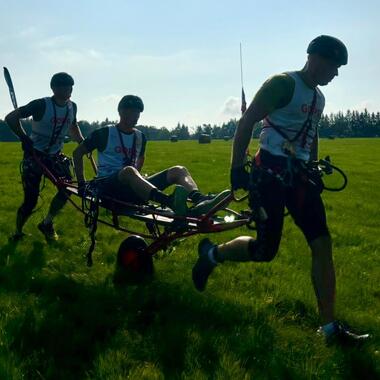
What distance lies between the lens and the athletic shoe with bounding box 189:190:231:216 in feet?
19.8

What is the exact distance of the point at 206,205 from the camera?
6.08 m

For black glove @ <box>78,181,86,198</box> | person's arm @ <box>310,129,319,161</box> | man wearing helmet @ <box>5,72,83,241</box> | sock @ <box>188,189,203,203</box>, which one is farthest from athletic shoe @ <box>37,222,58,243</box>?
person's arm @ <box>310,129,319,161</box>

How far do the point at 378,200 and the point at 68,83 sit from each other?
1109cm

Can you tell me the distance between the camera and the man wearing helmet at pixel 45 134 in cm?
834

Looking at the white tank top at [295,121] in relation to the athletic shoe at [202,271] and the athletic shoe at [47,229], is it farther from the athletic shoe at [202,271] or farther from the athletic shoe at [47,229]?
the athletic shoe at [47,229]

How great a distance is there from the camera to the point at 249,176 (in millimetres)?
5094

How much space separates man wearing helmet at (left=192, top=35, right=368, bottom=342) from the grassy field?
62 centimetres

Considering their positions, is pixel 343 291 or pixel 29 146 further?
pixel 29 146

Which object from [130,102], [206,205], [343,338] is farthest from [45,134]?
[343,338]

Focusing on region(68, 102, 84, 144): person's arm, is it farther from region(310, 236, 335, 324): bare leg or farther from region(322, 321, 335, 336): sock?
region(322, 321, 335, 336): sock

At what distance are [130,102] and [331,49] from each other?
3.61 meters

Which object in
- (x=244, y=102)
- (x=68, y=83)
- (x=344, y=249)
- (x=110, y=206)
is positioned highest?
(x=68, y=83)

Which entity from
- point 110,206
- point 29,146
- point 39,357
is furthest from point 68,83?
point 39,357

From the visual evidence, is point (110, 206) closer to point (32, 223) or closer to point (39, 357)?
point (39, 357)
